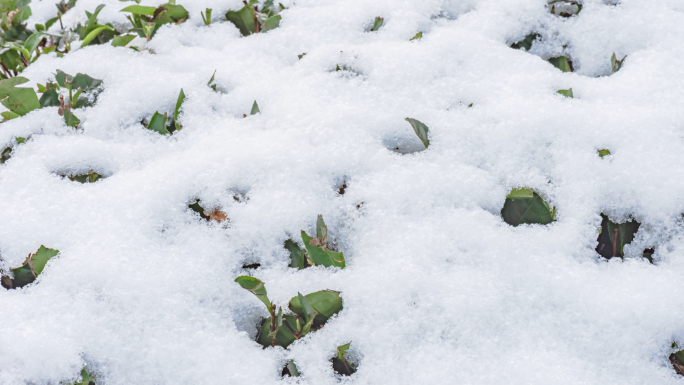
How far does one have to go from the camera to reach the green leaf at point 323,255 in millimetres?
1177

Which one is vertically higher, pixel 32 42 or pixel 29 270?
pixel 32 42

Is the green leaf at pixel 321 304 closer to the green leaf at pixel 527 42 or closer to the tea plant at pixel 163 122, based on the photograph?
the tea plant at pixel 163 122

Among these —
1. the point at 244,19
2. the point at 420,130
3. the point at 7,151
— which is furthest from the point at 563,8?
the point at 7,151

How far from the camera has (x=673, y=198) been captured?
48.7 inches

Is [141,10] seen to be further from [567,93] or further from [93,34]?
[567,93]

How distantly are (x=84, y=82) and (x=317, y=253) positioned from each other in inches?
45.6

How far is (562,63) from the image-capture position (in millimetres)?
1729

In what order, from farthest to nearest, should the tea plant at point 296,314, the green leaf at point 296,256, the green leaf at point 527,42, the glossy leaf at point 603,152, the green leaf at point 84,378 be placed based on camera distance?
the green leaf at point 527,42 < the glossy leaf at point 603,152 < the green leaf at point 296,256 < the tea plant at point 296,314 < the green leaf at point 84,378

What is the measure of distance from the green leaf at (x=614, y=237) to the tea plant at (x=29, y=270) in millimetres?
1423

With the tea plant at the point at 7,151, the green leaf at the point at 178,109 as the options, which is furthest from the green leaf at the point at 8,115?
the green leaf at the point at 178,109

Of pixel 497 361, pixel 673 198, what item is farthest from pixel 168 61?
pixel 673 198

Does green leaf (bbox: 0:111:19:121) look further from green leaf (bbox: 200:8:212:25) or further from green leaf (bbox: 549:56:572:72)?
green leaf (bbox: 549:56:572:72)

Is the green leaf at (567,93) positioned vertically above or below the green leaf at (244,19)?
below

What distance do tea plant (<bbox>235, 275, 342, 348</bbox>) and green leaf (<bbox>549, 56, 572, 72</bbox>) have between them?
1.25 meters
